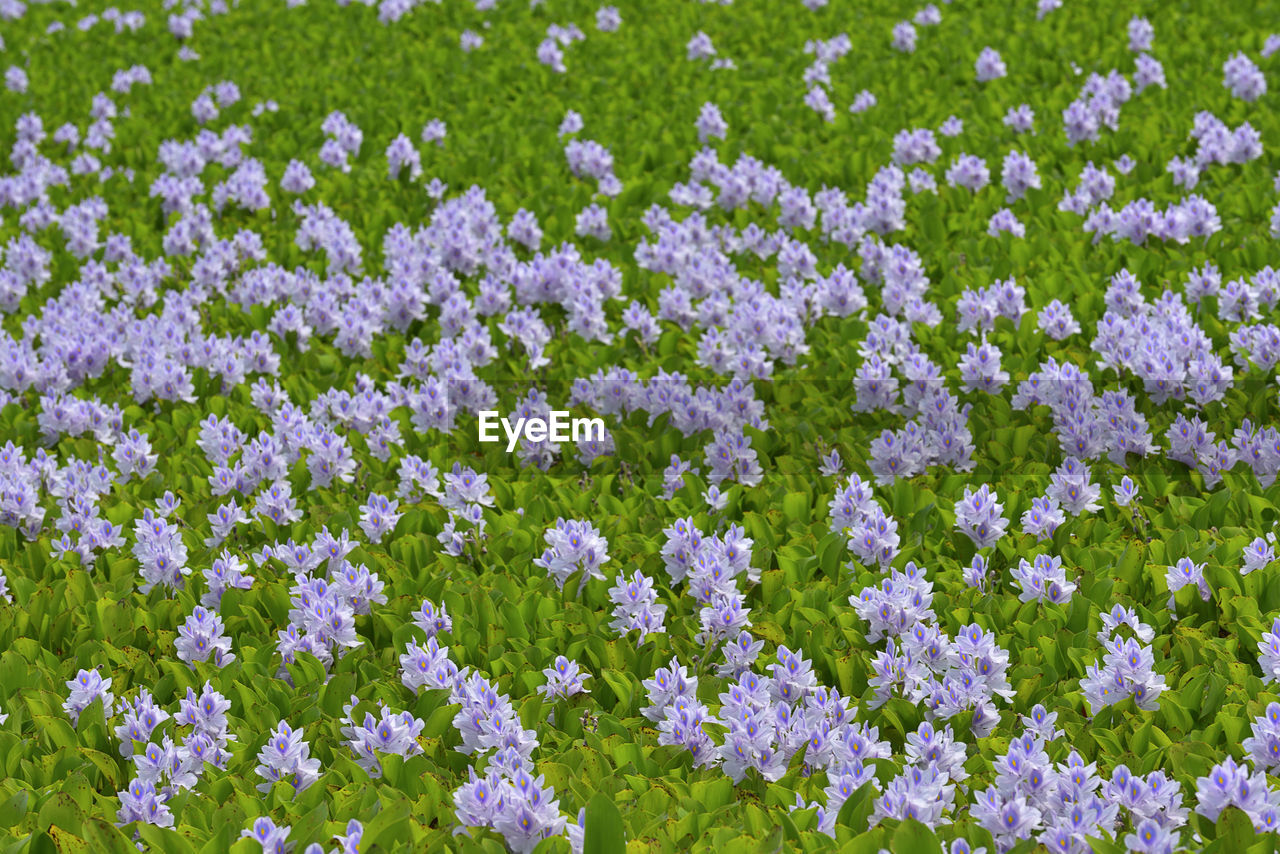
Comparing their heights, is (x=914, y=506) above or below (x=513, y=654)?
above

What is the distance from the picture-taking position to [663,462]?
214 inches

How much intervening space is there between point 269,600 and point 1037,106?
21.3 ft

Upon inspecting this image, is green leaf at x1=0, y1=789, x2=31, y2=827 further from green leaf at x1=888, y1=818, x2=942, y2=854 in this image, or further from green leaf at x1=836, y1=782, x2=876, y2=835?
green leaf at x1=888, y1=818, x2=942, y2=854

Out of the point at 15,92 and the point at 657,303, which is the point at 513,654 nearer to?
the point at 657,303

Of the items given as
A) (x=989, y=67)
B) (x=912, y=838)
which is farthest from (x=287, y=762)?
(x=989, y=67)

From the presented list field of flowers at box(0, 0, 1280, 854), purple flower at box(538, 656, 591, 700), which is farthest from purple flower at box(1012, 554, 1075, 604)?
purple flower at box(538, 656, 591, 700)

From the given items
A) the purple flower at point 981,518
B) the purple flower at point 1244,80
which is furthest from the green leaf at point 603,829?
the purple flower at point 1244,80

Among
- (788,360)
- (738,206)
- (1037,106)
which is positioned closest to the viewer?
(788,360)

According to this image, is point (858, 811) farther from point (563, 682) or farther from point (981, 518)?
point (981, 518)

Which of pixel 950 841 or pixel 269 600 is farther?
pixel 269 600

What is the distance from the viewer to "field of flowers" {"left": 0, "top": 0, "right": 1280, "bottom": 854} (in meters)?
3.52

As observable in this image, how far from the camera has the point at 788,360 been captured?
599 cm

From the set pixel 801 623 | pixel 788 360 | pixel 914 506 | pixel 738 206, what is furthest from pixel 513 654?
pixel 738 206

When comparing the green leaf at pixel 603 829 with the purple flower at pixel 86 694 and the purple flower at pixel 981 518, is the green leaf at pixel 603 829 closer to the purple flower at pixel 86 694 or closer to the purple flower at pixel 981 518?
the purple flower at pixel 86 694
